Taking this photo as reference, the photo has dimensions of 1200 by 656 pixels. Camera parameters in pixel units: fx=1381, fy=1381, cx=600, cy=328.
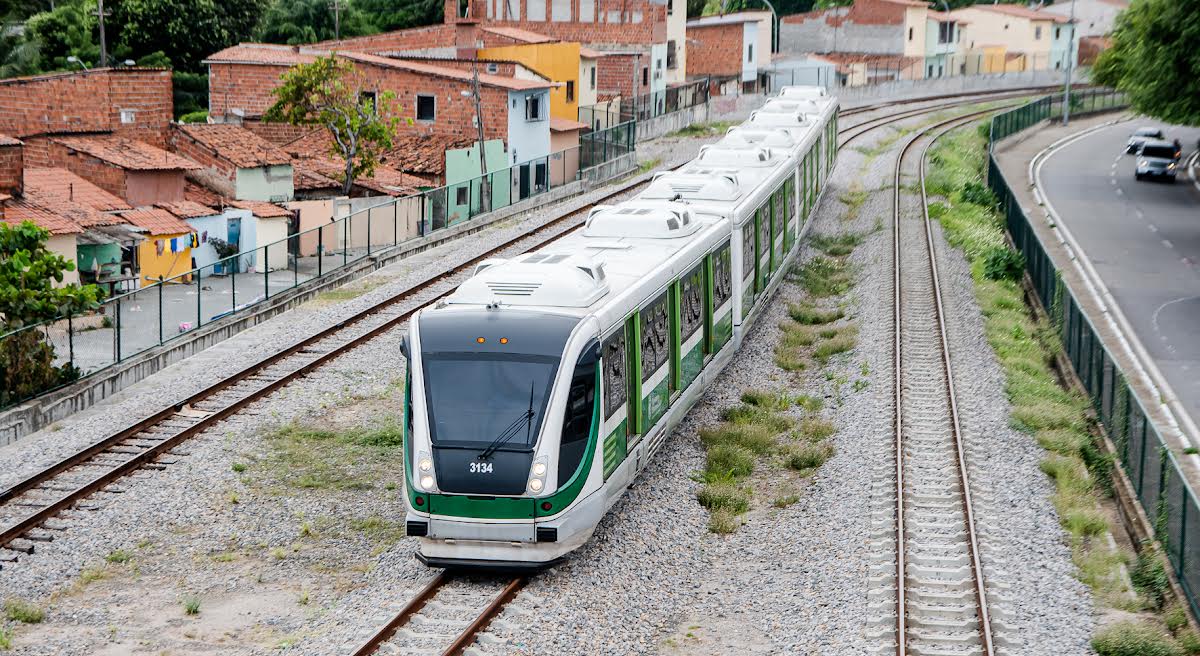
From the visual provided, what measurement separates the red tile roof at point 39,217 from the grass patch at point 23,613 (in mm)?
21867

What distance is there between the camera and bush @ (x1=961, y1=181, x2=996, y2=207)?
4384cm

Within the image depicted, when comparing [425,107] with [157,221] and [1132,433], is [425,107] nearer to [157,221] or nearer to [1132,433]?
[157,221]

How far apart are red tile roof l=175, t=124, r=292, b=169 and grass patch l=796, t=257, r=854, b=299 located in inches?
800

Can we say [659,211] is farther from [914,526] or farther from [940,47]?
[940,47]

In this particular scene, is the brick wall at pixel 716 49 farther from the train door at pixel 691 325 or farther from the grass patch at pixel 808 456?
the grass patch at pixel 808 456

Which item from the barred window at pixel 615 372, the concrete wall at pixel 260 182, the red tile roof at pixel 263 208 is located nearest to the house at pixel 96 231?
the red tile roof at pixel 263 208

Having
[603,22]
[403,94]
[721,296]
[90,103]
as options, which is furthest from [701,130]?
[721,296]

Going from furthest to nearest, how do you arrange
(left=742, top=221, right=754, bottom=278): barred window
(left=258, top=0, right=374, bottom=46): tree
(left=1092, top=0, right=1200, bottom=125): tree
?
(left=258, top=0, right=374, bottom=46): tree
(left=1092, top=0, right=1200, bottom=125): tree
(left=742, top=221, right=754, bottom=278): barred window

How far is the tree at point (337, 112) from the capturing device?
47156mm

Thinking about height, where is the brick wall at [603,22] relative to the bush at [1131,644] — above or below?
above

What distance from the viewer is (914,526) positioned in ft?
53.5

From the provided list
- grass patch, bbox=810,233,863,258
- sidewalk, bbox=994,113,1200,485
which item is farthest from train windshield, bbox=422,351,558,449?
grass patch, bbox=810,233,863,258

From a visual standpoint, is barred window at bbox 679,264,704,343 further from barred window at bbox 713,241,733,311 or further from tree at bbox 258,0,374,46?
tree at bbox 258,0,374,46

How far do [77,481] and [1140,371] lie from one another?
20635 mm
